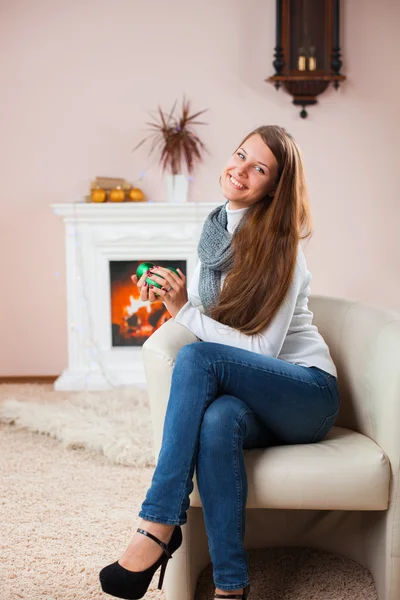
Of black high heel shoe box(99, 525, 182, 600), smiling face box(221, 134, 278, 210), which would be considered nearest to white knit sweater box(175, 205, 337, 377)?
smiling face box(221, 134, 278, 210)

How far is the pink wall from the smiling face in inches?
92.0

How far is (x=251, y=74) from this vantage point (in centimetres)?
412

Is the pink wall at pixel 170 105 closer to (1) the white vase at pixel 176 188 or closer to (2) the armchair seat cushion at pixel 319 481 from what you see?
(1) the white vase at pixel 176 188

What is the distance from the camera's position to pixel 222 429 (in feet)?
4.78

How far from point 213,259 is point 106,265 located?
2.17m

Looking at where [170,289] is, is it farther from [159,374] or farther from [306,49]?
[306,49]

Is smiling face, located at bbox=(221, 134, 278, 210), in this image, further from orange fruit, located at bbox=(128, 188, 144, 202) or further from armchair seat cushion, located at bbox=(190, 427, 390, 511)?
orange fruit, located at bbox=(128, 188, 144, 202)

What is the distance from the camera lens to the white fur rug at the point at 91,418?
2719mm

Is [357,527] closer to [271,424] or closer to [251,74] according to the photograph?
[271,424]

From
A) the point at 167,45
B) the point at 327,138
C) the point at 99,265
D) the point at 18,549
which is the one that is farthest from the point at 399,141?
the point at 18,549

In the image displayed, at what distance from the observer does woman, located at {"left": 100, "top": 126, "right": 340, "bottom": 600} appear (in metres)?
1.44

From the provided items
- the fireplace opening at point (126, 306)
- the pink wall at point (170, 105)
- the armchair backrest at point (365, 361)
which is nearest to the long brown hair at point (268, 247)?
the armchair backrest at point (365, 361)

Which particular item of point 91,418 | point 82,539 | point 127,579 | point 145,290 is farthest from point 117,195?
→ point 127,579

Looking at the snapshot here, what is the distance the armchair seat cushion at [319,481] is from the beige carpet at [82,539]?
30 cm
